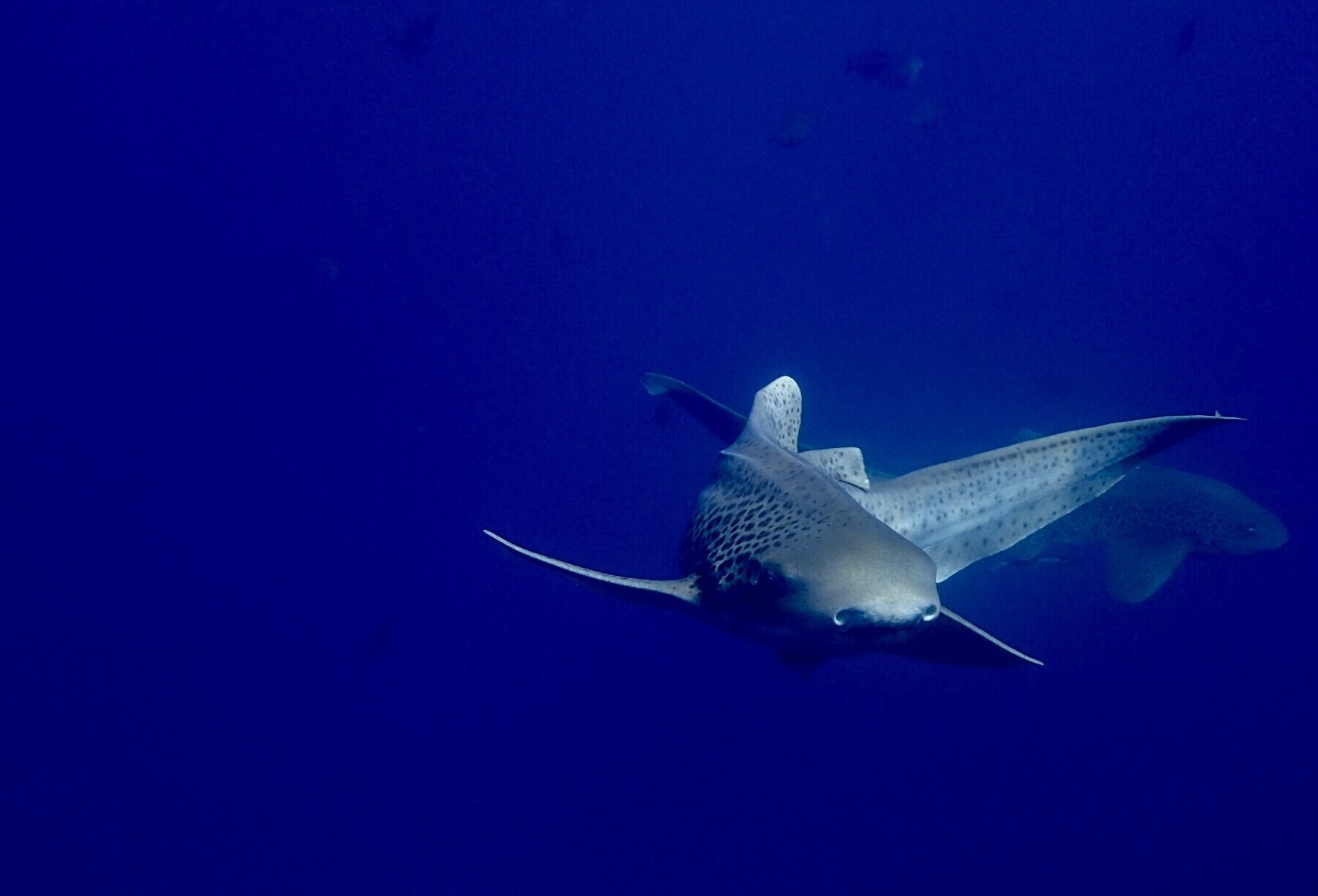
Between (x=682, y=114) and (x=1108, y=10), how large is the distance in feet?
32.5

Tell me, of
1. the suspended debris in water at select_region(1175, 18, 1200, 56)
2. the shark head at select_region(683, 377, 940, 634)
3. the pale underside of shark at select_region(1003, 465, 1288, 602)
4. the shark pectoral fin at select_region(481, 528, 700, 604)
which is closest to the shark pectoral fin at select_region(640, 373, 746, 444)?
the shark head at select_region(683, 377, 940, 634)

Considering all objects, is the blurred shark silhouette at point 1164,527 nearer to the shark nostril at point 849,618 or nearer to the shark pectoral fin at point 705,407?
the shark pectoral fin at point 705,407

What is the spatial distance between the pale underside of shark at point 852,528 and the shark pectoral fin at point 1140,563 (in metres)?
5.39

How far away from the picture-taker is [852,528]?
349 centimetres

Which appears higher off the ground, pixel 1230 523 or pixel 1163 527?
pixel 1230 523

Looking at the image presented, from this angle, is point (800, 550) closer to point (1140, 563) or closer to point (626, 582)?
point (626, 582)

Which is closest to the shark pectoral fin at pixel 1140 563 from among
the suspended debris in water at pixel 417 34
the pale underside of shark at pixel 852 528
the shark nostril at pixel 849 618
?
the pale underside of shark at pixel 852 528

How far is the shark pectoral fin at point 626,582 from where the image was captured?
3795 mm

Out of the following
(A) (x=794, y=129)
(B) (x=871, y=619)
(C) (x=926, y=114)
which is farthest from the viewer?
(C) (x=926, y=114)

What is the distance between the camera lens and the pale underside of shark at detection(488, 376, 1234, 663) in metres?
3.28

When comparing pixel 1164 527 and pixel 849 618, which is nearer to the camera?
pixel 849 618

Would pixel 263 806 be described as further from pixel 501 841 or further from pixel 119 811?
pixel 501 841

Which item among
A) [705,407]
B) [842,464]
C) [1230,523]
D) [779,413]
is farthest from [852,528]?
[1230,523]

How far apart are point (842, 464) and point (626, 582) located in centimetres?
177
